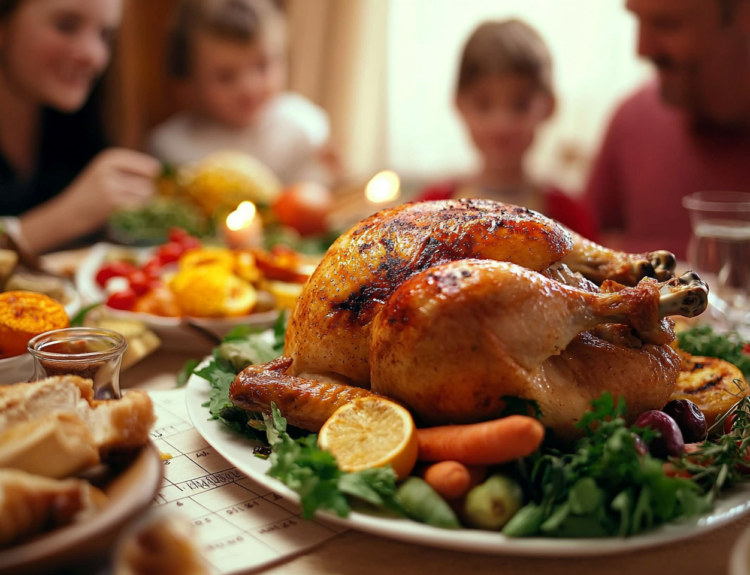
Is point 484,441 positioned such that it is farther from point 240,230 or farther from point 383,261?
point 240,230

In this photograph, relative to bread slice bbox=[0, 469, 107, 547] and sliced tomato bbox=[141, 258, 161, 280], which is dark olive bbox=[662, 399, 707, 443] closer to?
bread slice bbox=[0, 469, 107, 547]

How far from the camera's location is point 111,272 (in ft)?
7.13

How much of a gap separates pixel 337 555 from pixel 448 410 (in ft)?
0.92

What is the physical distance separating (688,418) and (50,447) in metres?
0.97

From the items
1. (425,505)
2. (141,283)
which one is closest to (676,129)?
(141,283)

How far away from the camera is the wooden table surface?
91cm

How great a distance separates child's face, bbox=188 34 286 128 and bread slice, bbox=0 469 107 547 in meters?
3.74

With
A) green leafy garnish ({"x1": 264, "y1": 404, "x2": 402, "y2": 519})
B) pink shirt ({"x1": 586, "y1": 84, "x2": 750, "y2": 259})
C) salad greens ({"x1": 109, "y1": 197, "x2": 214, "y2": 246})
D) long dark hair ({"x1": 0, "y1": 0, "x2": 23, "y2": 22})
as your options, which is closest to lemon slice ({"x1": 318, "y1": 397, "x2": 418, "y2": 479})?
green leafy garnish ({"x1": 264, "y1": 404, "x2": 402, "y2": 519})

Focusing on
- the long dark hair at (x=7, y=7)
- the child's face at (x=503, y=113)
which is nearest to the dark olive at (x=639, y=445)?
the child's face at (x=503, y=113)

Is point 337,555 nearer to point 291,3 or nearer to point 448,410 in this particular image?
point 448,410

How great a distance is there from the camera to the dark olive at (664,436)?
3.29 ft

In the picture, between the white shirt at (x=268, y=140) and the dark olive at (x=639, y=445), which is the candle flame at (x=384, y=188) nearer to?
the dark olive at (x=639, y=445)

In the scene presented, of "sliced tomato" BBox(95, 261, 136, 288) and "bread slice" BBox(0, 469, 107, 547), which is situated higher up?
"bread slice" BBox(0, 469, 107, 547)

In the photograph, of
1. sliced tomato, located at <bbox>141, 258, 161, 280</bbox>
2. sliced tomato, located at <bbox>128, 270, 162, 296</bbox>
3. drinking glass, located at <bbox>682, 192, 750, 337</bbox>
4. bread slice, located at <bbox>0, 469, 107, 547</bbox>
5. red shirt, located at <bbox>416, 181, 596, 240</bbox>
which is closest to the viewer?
bread slice, located at <bbox>0, 469, 107, 547</bbox>
